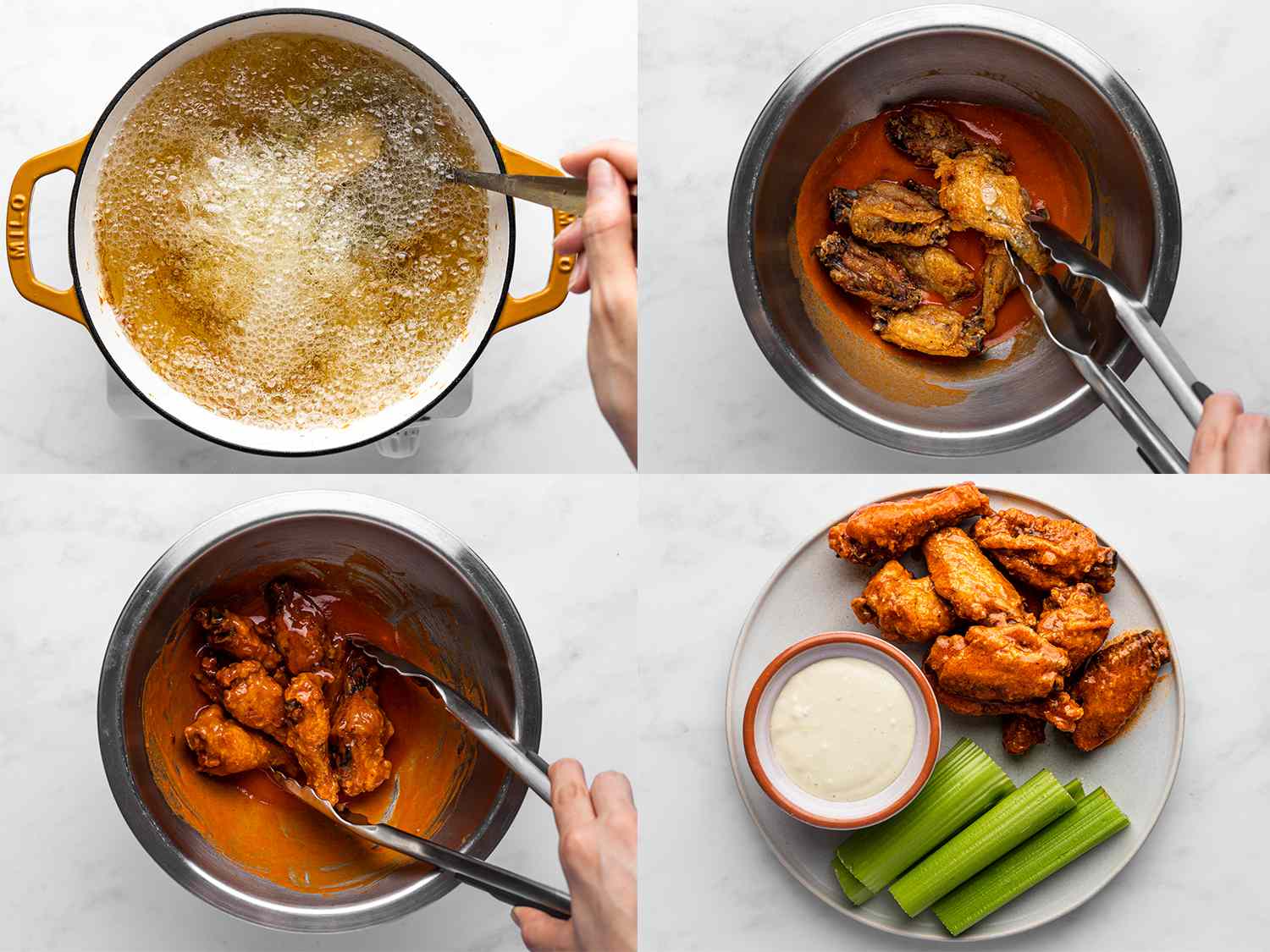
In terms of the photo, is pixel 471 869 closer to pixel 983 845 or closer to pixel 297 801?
pixel 297 801

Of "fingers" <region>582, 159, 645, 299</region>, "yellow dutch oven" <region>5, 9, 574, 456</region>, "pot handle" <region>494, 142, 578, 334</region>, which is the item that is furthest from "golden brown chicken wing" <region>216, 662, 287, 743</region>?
"fingers" <region>582, 159, 645, 299</region>

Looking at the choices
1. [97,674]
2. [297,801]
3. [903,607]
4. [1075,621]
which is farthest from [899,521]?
[97,674]

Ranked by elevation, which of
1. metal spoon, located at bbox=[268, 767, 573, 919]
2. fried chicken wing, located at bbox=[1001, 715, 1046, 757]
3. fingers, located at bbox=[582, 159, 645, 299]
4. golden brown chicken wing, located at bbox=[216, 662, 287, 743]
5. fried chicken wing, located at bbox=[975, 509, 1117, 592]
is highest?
fingers, located at bbox=[582, 159, 645, 299]

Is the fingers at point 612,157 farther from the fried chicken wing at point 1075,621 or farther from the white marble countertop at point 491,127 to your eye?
the fried chicken wing at point 1075,621

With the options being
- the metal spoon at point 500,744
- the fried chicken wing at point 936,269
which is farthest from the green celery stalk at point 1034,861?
the fried chicken wing at point 936,269

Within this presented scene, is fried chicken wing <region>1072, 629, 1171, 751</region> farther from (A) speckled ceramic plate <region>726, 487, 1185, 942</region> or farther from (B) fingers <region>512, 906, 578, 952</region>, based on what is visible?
(B) fingers <region>512, 906, 578, 952</region>
